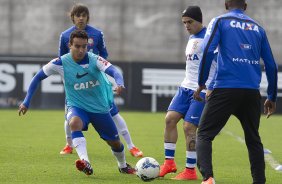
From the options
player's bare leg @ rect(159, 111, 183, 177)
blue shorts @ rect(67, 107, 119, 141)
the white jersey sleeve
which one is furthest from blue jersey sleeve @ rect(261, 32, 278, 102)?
the white jersey sleeve

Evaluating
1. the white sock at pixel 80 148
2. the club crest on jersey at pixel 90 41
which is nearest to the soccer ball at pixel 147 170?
the white sock at pixel 80 148

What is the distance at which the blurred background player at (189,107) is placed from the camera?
9.24 metres

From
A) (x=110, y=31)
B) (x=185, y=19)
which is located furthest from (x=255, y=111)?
(x=110, y=31)

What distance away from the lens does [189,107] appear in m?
9.35

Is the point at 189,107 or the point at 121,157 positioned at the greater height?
the point at 189,107

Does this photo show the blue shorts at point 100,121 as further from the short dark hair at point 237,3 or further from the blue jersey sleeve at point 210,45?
the short dark hair at point 237,3

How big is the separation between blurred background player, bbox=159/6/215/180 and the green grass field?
0.68 ft

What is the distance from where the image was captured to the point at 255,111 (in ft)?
26.2

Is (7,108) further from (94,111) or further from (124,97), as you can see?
(94,111)

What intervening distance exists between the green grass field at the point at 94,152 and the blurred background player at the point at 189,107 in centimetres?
21

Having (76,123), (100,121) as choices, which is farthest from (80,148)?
(100,121)

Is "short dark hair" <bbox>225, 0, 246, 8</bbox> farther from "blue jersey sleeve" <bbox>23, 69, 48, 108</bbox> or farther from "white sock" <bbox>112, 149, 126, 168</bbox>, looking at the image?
"blue jersey sleeve" <bbox>23, 69, 48, 108</bbox>

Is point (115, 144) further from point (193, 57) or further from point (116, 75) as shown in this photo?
point (193, 57)

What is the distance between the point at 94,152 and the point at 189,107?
3295 mm
